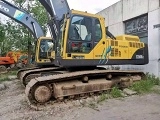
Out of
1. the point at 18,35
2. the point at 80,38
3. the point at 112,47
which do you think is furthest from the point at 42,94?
the point at 18,35

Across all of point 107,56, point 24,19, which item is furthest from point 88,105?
point 24,19

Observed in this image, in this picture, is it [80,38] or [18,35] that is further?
[18,35]

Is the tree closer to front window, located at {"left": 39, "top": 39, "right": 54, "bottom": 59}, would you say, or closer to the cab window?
front window, located at {"left": 39, "top": 39, "right": 54, "bottom": 59}

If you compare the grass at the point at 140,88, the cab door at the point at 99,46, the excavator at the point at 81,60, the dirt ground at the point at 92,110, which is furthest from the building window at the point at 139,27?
the dirt ground at the point at 92,110

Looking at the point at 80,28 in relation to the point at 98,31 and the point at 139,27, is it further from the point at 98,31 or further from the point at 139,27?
the point at 139,27

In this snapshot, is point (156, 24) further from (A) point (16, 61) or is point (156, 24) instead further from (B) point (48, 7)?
(A) point (16, 61)

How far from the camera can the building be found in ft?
33.8

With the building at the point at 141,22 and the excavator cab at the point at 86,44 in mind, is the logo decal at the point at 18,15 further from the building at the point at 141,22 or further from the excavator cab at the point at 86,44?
the excavator cab at the point at 86,44

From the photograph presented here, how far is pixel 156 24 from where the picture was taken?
10273mm

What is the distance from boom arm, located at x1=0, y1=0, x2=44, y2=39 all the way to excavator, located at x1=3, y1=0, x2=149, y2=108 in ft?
16.6

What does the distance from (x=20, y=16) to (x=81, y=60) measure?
7.13m

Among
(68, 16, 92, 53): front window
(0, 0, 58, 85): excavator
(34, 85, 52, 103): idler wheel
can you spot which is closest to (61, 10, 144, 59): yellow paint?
(68, 16, 92, 53): front window

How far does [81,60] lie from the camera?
25.7 ft

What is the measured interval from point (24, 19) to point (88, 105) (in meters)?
8.39
